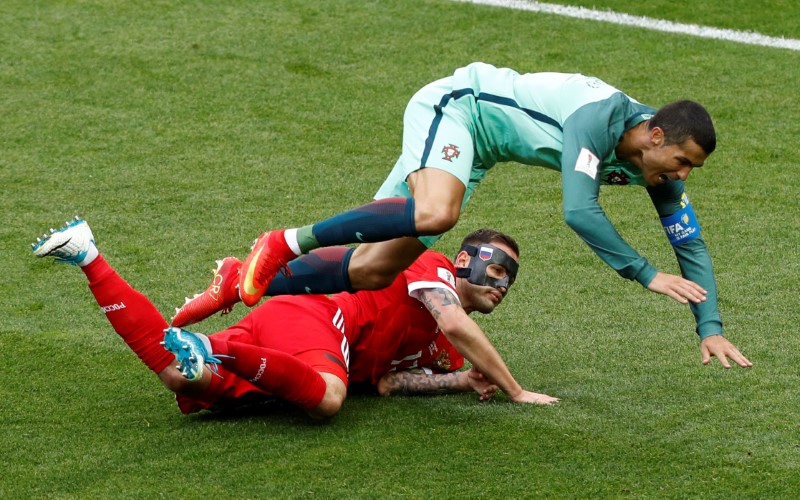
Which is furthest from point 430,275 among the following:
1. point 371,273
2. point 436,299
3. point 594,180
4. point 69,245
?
point 69,245

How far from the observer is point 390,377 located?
599cm

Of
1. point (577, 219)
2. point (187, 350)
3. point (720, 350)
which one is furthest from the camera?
point (720, 350)

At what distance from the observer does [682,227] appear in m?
5.68

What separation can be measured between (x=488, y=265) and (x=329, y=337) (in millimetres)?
852

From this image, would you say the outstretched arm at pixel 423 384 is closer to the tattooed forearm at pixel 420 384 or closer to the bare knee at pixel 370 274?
the tattooed forearm at pixel 420 384

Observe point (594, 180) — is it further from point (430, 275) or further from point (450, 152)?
point (430, 275)

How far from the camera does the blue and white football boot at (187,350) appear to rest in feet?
16.6

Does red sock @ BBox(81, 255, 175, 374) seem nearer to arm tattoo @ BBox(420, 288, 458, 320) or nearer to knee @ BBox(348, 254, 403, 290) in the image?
knee @ BBox(348, 254, 403, 290)

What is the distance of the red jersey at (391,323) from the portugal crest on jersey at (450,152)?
0.64 metres

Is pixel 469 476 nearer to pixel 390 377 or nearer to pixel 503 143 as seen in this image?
pixel 390 377

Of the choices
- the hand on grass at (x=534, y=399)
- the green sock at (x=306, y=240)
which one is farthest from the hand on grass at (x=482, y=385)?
the green sock at (x=306, y=240)

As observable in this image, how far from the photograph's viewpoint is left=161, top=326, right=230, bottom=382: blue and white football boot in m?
5.06

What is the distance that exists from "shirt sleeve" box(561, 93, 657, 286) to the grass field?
832mm

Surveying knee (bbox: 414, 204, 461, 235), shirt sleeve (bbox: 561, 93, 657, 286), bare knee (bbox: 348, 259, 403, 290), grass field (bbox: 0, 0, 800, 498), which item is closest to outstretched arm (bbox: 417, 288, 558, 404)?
grass field (bbox: 0, 0, 800, 498)
